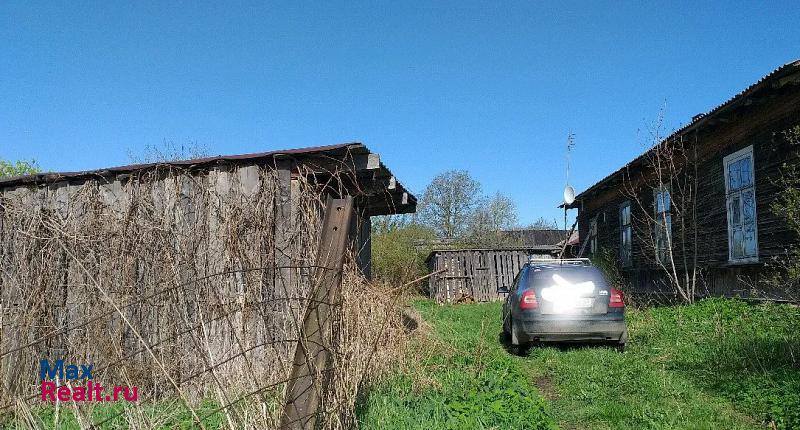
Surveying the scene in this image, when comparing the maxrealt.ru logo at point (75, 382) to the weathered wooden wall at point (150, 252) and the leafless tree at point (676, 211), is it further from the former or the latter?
the leafless tree at point (676, 211)

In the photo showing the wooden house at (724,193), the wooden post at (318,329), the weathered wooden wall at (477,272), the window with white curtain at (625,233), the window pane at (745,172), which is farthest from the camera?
the weathered wooden wall at (477,272)

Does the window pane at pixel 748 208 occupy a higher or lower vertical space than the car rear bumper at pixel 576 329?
higher

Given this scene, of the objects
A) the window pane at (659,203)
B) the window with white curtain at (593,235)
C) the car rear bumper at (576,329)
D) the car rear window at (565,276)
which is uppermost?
the window pane at (659,203)

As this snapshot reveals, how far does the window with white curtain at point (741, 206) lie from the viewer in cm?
1045

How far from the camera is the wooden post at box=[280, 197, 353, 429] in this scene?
2.89 metres

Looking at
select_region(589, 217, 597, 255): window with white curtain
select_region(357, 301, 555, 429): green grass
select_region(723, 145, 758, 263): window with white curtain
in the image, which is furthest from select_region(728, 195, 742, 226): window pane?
select_region(589, 217, 597, 255): window with white curtain

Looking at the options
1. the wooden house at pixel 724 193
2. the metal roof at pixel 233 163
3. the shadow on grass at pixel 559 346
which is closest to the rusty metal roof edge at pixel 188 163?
the metal roof at pixel 233 163

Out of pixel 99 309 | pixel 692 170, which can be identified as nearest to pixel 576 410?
pixel 99 309

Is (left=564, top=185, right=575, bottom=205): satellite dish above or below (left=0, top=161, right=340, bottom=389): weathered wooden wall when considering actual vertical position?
above

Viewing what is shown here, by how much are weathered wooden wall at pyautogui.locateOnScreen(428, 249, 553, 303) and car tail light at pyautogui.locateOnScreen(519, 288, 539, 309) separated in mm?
13843

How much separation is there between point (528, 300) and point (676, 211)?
738 cm

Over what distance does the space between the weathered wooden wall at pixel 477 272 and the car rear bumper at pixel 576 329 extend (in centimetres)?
1395

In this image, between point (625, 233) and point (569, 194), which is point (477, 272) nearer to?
point (569, 194)

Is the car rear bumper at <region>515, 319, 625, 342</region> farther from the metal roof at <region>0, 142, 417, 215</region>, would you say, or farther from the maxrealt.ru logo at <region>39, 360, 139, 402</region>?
the maxrealt.ru logo at <region>39, 360, 139, 402</region>
